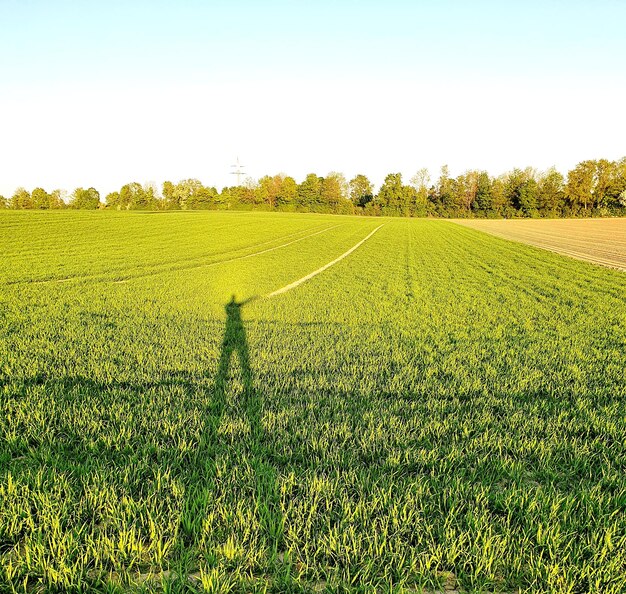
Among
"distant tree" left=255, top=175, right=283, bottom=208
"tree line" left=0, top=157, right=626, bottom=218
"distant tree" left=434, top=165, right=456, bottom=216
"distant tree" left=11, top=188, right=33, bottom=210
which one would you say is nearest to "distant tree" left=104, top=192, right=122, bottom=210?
"tree line" left=0, top=157, right=626, bottom=218

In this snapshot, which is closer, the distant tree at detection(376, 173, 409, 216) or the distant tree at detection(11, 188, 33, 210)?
the distant tree at detection(376, 173, 409, 216)

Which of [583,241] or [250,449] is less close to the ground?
[583,241]

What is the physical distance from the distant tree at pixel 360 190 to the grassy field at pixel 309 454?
14116cm

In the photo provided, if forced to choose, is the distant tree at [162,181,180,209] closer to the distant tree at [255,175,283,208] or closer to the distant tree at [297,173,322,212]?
the distant tree at [255,175,283,208]

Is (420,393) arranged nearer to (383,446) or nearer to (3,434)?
(383,446)

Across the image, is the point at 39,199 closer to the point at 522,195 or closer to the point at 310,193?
the point at 310,193

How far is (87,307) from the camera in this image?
10359 mm

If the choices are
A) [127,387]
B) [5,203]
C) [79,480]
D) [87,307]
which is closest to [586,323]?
[127,387]

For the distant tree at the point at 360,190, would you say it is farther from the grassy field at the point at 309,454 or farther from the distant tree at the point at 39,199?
the grassy field at the point at 309,454

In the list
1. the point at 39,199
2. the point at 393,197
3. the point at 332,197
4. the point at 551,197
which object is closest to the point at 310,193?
the point at 332,197

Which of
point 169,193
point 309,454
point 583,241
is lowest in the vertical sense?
point 309,454

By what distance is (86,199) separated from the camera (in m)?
142

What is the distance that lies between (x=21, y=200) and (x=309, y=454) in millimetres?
171126

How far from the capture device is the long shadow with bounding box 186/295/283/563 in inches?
115
